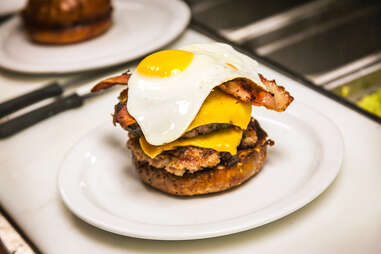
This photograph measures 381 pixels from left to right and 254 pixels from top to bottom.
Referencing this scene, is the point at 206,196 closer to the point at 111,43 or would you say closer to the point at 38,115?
Answer: the point at 38,115

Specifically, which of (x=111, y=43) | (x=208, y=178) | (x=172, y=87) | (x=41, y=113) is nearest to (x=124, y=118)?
(x=172, y=87)

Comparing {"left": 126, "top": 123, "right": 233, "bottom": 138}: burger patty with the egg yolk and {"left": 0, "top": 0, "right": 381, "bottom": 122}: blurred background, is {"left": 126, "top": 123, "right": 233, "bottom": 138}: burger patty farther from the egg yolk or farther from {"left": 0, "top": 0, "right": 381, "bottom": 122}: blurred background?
{"left": 0, "top": 0, "right": 381, "bottom": 122}: blurred background

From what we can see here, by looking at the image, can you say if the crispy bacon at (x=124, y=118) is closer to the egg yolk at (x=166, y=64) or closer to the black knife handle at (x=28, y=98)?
the egg yolk at (x=166, y=64)

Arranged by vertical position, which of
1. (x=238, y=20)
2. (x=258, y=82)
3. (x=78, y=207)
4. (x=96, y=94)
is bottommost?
(x=238, y=20)

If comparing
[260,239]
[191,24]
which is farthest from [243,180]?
[191,24]

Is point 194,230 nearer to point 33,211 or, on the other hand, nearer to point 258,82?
point 258,82

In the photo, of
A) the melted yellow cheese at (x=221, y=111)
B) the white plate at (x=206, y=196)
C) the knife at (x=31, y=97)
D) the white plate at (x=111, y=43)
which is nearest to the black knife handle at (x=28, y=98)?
the knife at (x=31, y=97)

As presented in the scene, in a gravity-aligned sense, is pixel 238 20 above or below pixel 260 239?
below
